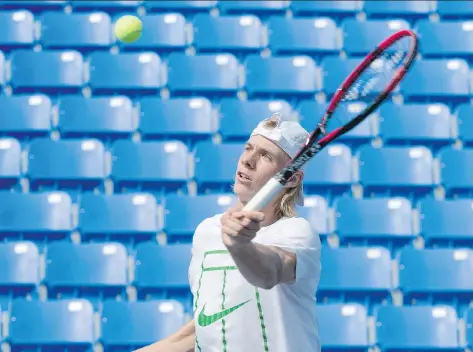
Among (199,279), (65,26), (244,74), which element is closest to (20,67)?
(65,26)

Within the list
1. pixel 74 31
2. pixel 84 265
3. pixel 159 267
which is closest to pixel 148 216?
pixel 159 267

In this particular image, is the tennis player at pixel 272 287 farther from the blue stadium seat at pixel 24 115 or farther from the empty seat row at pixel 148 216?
the blue stadium seat at pixel 24 115

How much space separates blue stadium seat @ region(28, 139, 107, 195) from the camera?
4969 mm

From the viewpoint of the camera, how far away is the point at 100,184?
5.05 metres

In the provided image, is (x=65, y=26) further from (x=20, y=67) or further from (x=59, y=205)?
(x=59, y=205)

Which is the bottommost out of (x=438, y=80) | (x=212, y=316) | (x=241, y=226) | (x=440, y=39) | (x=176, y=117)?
(x=212, y=316)

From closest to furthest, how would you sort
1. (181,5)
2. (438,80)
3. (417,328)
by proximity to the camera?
(417,328) < (438,80) < (181,5)

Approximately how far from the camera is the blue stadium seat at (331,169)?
16.4ft

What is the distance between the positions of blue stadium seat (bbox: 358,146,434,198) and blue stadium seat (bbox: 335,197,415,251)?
184 millimetres

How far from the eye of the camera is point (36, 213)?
189 inches

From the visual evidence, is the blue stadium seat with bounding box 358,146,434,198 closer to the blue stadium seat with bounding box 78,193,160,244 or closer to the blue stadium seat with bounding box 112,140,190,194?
the blue stadium seat with bounding box 112,140,190,194

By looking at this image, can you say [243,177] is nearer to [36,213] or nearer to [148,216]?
[148,216]

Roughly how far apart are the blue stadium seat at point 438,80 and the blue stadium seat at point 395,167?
1.81ft

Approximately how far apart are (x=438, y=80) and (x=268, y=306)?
3811 mm
